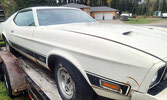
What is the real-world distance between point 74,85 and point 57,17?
1.58m

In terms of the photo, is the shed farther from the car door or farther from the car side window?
the car door

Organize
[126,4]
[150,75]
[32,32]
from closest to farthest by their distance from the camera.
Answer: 1. [150,75]
2. [32,32]
3. [126,4]

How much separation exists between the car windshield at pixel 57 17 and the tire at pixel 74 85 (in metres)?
1.06

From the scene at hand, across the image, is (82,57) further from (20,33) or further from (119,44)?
(20,33)

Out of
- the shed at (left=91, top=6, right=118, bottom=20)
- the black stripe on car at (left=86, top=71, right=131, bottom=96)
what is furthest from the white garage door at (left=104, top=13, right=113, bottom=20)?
the black stripe on car at (left=86, top=71, right=131, bottom=96)

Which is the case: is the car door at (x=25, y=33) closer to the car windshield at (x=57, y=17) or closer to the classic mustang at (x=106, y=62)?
the car windshield at (x=57, y=17)

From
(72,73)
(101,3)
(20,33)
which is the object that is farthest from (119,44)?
(101,3)

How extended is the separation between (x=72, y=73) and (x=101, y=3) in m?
68.2

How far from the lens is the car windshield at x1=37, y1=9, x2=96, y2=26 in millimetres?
2547

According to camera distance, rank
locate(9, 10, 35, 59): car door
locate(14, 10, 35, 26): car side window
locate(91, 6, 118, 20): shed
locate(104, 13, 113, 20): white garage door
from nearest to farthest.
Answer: locate(9, 10, 35, 59): car door < locate(14, 10, 35, 26): car side window < locate(91, 6, 118, 20): shed < locate(104, 13, 113, 20): white garage door

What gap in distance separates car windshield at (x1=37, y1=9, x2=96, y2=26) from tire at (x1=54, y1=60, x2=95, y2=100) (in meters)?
1.06

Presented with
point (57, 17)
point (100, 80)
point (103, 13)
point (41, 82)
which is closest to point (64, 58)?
point (100, 80)

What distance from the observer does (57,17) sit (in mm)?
2684

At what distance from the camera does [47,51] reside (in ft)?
6.58
